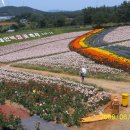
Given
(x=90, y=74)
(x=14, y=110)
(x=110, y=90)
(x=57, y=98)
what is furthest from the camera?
(x=90, y=74)

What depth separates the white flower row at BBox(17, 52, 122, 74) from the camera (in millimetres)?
32844

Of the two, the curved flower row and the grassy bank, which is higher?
the curved flower row

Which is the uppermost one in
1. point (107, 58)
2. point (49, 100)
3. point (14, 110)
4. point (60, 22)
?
point (49, 100)

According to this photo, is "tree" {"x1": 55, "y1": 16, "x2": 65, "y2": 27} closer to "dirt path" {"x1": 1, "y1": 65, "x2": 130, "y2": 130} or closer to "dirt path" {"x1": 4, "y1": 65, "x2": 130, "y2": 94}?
"dirt path" {"x1": 1, "y1": 65, "x2": 130, "y2": 130}

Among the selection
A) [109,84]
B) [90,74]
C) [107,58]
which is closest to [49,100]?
[109,84]

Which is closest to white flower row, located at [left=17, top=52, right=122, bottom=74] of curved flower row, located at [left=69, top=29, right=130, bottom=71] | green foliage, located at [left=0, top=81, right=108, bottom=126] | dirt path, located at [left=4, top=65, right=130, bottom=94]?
curved flower row, located at [left=69, top=29, right=130, bottom=71]

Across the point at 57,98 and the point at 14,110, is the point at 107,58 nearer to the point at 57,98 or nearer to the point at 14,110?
the point at 57,98

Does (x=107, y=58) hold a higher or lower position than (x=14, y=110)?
lower

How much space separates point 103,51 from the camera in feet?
134

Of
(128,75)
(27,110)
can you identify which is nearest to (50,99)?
(27,110)

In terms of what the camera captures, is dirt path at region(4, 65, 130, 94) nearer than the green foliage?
No

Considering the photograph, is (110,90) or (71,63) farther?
(71,63)

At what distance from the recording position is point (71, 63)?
3638cm

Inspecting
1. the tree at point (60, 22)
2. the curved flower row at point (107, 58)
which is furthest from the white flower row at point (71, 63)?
the tree at point (60, 22)
